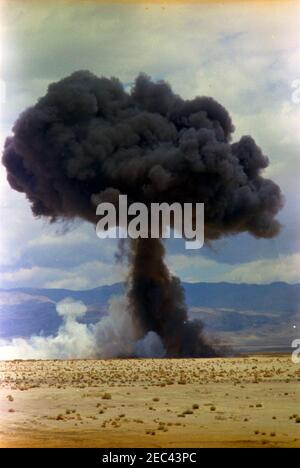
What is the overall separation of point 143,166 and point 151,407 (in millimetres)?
14026

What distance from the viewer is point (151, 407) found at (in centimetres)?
2339

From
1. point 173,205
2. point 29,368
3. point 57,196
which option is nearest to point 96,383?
point 29,368

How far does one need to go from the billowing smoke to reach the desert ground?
6.42m

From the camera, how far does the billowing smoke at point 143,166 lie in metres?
34.6

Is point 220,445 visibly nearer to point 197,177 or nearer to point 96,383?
point 96,383

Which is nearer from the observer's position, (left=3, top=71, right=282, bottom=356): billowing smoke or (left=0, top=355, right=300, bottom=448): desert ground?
(left=0, top=355, right=300, bottom=448): desert ground

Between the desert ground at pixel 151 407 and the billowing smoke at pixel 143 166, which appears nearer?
the desert ground at pixel 151 407

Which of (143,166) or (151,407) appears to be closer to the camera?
(151,407)

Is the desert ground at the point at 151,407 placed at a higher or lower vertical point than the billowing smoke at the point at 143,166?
lower

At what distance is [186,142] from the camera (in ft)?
115

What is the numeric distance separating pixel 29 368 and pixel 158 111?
12130 millimetres

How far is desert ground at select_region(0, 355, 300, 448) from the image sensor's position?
68.2ft

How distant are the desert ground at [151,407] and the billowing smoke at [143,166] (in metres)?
6.42

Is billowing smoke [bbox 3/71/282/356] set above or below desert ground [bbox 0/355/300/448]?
above
